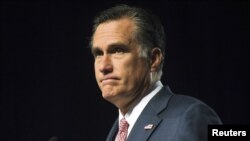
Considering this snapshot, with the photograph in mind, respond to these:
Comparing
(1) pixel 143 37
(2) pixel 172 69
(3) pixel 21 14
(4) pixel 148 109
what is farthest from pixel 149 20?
(3) pixel 21 14

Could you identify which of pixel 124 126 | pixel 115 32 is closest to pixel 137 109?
pixel 124 126

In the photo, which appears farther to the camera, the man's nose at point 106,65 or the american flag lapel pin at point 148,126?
the man's nose at point 106,65

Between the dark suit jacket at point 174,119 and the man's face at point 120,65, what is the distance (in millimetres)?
106

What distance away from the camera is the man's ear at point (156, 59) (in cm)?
247

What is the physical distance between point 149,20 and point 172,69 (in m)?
1.08

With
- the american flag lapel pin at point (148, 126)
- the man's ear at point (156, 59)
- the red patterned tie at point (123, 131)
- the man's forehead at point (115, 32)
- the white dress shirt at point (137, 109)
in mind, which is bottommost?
the red patterned tie at point (123, 131)

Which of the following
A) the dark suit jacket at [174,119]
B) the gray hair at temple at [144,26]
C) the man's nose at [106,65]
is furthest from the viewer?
the gray hair at temple at [144,26]

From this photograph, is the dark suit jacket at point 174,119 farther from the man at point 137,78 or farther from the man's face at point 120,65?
the man's face at point 120,65

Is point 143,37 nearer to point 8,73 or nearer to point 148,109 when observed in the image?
Result: point 148,109

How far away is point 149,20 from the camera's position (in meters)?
2.49

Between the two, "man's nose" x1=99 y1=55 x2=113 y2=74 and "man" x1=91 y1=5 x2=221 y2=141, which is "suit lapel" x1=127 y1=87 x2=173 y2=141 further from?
"man's nose" x1=99 y1=55 x2=113 y2=74

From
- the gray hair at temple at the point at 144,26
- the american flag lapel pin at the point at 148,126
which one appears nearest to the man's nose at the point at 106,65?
the gray hair at temple at the point at 144,26

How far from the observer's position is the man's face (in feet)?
7.67

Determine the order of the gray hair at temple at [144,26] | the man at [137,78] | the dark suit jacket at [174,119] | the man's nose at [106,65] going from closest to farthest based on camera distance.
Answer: the dark suit jacket at [174,119] → the man at [137,78] → the man's nose at [106,65] → the gray hair at temple at [144,26]
